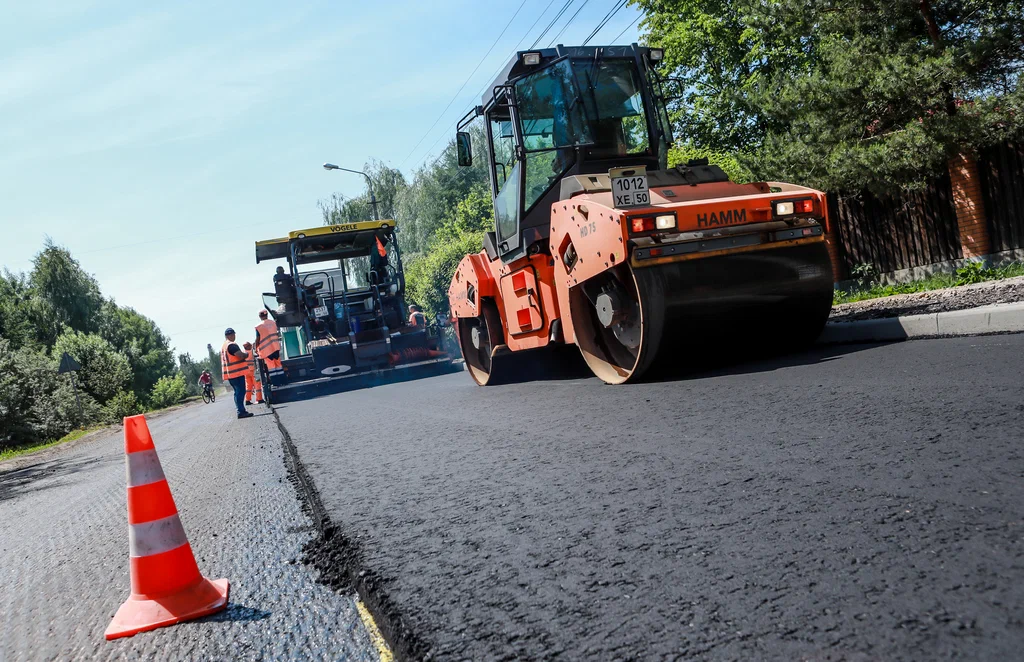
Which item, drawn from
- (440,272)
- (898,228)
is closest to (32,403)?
(440,272)

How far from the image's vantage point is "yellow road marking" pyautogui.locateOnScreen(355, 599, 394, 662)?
7.23ft

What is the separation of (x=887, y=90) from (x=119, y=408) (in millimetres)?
27688

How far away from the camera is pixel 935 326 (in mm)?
7172

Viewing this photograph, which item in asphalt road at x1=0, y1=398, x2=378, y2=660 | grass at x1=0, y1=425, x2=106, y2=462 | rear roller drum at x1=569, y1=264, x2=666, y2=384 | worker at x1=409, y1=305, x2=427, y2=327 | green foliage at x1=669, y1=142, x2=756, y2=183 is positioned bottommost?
grass at x1=0, y1=425, x2=106, y2=462

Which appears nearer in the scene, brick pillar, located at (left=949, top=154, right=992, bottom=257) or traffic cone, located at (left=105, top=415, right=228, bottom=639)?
traffic cone, located at (left=105, top=415, right=228, bottom=639)

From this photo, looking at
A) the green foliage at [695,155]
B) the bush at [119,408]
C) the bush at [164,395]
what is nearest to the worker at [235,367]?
the green foliage at [695,155]

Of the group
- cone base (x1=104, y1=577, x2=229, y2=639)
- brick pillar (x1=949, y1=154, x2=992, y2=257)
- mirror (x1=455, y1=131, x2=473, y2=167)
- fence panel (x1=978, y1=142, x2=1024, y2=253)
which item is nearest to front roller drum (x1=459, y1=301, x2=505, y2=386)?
mirror (x1=455, y1=131, x2=473, y2=167)

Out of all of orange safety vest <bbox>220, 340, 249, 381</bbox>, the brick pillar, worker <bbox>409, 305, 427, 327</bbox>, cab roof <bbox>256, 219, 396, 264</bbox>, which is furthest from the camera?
worker <bbox>409, 305, 427, 327</bbox>

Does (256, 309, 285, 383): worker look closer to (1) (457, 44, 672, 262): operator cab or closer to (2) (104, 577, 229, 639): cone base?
(1) (457, 44, 672, 262): operator cab

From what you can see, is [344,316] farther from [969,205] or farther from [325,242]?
[969,205]

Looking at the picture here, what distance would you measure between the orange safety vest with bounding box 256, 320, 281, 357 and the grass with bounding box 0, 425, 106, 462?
647cm

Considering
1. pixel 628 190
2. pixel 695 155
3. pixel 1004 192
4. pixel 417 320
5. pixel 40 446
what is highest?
pixel 695 155

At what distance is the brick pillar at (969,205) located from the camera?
13.6 meters

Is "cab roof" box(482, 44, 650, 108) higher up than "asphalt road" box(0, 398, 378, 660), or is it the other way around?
"cab roof" box(482, 44, 650, 108)
